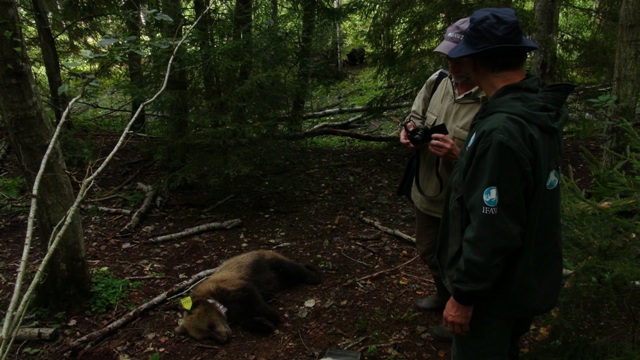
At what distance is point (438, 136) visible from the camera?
2.86 metres

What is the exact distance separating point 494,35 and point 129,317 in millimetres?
4329

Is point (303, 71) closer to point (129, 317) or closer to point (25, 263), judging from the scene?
point (129, 317)

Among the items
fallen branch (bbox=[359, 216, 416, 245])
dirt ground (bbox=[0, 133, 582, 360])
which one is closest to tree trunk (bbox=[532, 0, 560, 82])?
dirt ground (bbox=[0, 133, 582, 360])

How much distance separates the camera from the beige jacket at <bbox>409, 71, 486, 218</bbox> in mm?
3004

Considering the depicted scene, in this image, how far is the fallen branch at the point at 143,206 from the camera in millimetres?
6332

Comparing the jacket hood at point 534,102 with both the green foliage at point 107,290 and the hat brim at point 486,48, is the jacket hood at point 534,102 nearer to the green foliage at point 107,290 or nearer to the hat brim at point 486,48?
the hat brim at point 486,48

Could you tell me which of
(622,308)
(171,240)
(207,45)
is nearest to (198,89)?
(207,45)

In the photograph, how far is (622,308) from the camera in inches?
99.7

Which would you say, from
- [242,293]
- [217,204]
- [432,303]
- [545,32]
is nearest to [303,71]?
[217,204]

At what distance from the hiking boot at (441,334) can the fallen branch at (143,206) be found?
4.74m

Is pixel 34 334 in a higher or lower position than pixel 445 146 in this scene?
lower

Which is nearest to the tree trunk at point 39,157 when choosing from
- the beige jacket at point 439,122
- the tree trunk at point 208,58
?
the tree trunk at point 208,58

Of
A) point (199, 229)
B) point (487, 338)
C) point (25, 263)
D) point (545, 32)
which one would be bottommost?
point (199, 229)

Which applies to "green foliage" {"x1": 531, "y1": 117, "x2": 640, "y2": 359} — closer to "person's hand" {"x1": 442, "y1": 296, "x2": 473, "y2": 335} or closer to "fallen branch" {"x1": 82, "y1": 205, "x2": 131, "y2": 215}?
"person's hand" {"x1": 442, "y1": 296, "x2": 473, "y2": 335}
